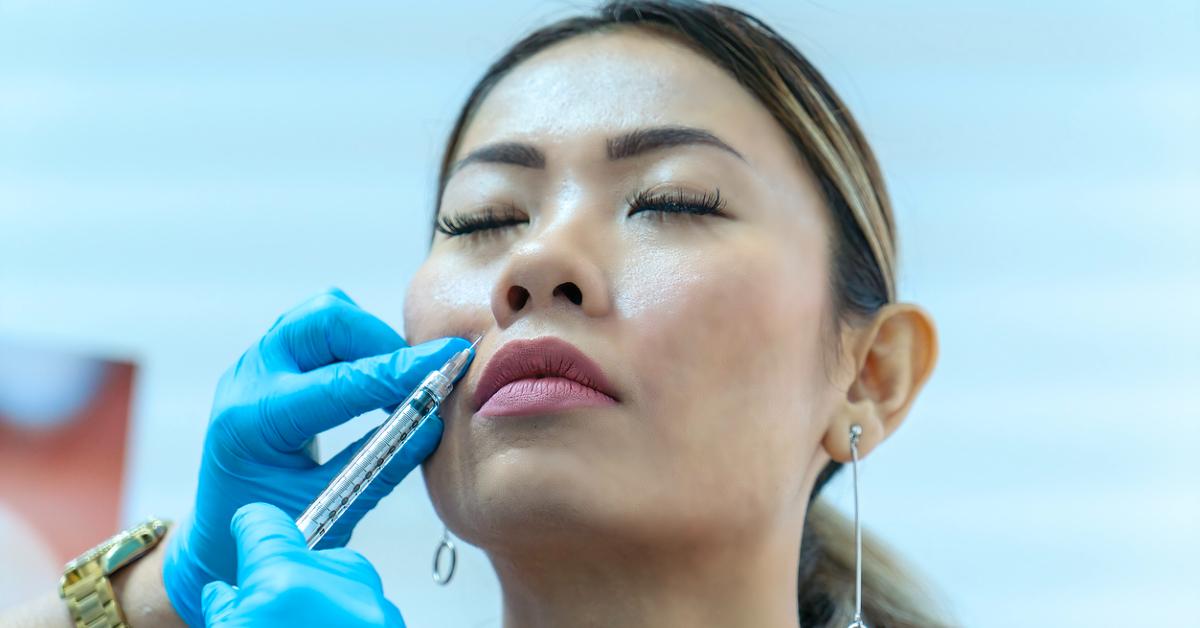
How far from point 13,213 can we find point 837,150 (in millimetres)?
1717

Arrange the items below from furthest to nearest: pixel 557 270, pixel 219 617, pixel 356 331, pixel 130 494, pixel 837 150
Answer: pixel 130 494 < pixel 837 150 < pixel 356 331 < pixel 557 270 < pixel 219 617

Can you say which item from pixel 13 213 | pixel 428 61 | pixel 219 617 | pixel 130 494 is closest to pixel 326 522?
pixel 219 617

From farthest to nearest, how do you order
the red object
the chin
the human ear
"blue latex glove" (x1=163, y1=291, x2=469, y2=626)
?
the red object < the human ear < "blue latex glove" (x1=163, y1=291, x2=469, y2=626) < the chin

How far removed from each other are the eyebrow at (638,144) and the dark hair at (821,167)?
0.42ft

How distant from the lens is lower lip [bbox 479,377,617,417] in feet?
3.62

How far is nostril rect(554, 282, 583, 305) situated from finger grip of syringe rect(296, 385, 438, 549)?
0.56ft

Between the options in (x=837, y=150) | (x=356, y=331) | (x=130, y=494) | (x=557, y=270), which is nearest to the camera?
(x=557, y=270)

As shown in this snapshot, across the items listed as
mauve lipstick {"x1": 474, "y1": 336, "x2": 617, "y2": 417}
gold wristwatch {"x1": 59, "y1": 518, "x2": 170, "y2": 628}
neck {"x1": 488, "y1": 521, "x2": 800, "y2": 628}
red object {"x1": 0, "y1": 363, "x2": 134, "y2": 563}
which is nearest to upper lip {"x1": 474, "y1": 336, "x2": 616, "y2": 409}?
mauve lipstick {"x1": 474, "y1": 336, "x2": 617, "y2": 417}

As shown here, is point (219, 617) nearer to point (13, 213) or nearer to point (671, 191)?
point (671, 191)

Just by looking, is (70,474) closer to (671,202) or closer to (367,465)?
(367,465)

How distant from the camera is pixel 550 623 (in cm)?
124

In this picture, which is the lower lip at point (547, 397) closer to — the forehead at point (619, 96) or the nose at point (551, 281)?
the nose at point (551, 281)

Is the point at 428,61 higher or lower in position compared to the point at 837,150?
higher

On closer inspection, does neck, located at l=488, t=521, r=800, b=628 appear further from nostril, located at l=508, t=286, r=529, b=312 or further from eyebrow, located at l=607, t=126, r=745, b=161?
eyebrow, located at l=607, t=126, r=745, b=161
